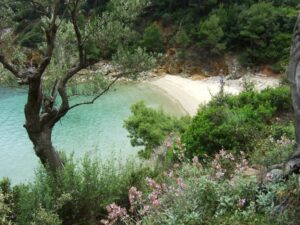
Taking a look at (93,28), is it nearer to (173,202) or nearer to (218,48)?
(173,202)

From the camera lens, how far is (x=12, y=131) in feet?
98.3

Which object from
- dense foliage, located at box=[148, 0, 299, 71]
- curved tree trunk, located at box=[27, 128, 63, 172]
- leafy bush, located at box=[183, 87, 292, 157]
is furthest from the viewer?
dense foliage, located at box=[148, 0, 299, 71]

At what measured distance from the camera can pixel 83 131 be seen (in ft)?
92.2

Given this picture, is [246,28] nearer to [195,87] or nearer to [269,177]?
[195,87]

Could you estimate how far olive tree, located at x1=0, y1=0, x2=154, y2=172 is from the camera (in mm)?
9086

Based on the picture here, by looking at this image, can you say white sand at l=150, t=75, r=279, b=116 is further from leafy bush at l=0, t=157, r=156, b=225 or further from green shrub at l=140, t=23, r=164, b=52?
leafy bush at l=0, t=157, r=156, b=225

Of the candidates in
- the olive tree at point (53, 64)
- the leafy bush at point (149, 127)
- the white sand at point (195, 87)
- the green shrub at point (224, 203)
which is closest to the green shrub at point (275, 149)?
the green shrub at point (224, 203)

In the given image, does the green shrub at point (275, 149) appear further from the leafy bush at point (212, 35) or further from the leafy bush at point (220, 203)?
the leafy bush at point (212, 35)

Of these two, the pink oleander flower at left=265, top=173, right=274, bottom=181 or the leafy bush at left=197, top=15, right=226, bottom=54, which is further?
the leafy bush at left=197, top=15, right=226, bottom=54

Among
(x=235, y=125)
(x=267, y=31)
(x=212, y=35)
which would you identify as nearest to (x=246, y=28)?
(x=267, y=31)

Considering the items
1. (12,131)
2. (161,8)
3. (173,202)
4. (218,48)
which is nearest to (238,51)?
(218,48)

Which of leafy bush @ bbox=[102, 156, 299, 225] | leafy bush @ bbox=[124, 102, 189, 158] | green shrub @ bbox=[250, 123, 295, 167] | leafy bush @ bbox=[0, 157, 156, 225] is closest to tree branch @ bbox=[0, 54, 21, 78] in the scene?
leafy bush @ bbox=[0, 157, 156, 225]

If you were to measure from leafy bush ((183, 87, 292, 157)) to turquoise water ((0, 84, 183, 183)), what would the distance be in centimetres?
538

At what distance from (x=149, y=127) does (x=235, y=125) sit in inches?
300
